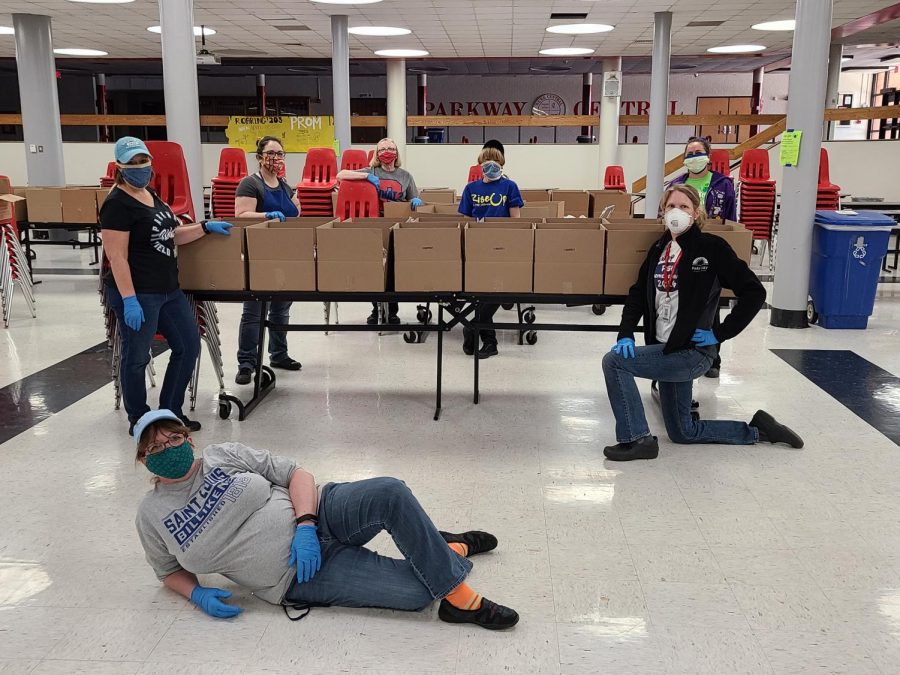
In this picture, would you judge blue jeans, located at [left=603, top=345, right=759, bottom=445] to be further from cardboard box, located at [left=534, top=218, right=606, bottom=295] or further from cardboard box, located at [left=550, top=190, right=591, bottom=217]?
cardboard box, located at [left=550, top=190, right=591, bottom=217]

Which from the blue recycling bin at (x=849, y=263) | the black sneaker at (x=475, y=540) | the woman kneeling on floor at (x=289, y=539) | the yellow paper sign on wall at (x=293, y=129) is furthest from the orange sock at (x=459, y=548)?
the yellow paper sign on wall at (x=293, y=129)

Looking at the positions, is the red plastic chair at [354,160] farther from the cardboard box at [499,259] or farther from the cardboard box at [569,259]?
the cardboard box at [569,259]

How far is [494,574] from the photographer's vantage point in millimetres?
2900

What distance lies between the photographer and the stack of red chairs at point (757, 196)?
35.9 ft

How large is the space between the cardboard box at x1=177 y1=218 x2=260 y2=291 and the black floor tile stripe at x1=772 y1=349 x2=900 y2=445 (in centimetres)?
351

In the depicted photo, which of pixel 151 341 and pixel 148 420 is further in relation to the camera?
pixel 151 341

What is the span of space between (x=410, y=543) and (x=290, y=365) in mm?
3350

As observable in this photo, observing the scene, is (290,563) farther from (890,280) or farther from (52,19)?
(52,19)

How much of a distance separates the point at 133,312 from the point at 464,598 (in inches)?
89.5

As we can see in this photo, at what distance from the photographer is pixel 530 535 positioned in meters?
3.20

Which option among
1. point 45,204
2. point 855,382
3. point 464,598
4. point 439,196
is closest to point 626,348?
point 464,598

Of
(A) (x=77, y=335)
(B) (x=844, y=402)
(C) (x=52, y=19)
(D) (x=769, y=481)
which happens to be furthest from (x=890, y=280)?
(C) (x=52, y=19)

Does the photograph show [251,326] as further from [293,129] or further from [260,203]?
[293,129]

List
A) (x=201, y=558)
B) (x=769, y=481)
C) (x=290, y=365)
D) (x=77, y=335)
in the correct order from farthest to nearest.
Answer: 1. (x=77, y=335)
2. (x=290, y=365)
3. (x=769, y=481)
4. (x=201, y=558)
